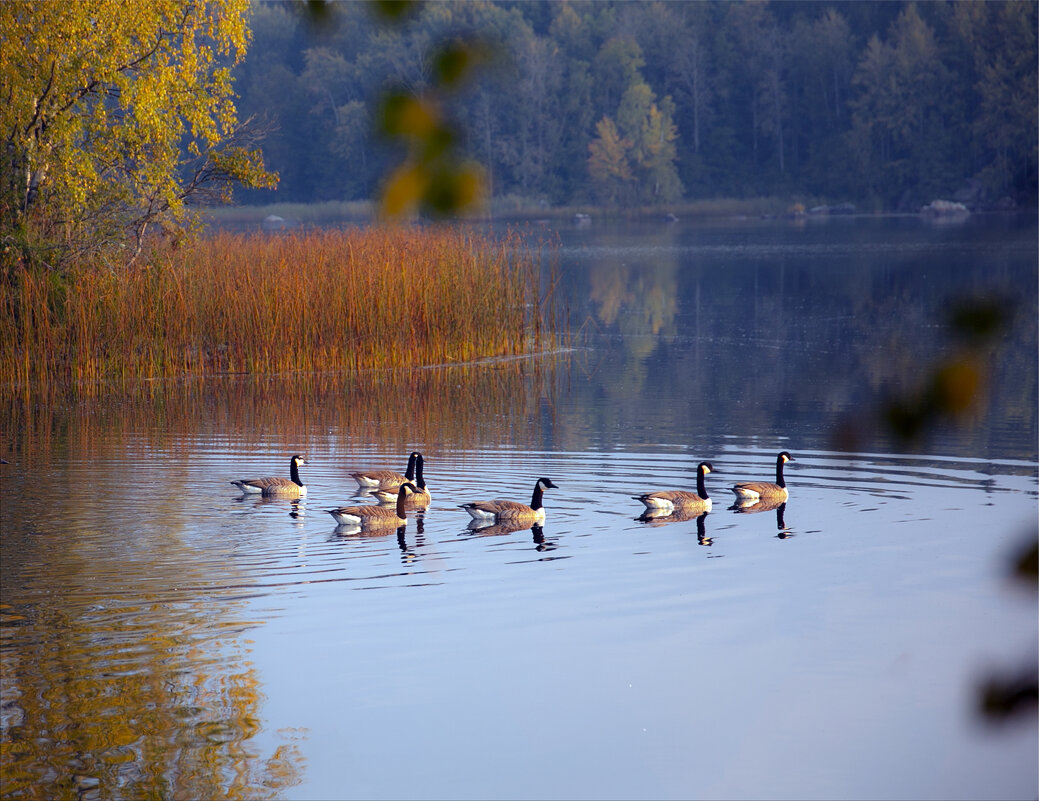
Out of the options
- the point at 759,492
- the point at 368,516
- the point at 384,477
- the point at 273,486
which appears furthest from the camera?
the point at 384,477

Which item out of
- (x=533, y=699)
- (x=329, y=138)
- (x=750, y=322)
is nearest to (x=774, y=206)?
(x=329, y=138)

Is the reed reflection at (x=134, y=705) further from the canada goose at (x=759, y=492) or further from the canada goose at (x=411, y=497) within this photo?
the canada goose at (x=759, y=492)

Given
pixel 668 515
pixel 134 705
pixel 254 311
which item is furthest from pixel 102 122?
pixel 134 705

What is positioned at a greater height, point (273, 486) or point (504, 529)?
point (273, 486)

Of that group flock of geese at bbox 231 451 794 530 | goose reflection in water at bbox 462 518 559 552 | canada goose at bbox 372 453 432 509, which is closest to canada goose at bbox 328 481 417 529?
flock of geese at bbox 231 451 794 530

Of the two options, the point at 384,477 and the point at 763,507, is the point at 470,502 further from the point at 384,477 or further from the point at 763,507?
the point at 763,507

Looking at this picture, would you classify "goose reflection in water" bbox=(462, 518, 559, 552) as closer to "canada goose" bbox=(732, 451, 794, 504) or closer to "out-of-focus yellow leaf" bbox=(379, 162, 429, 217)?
"canada goose" bbox=(732, 451, 794, 504)

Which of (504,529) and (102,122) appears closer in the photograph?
(504,529)

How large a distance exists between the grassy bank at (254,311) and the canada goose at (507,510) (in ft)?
32.7

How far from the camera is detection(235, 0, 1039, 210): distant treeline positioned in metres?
72.7

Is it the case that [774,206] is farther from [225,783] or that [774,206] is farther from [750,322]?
[225,783]

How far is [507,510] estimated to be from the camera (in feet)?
37.2

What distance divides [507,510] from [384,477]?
166 cm

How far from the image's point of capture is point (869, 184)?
86.6 metres
